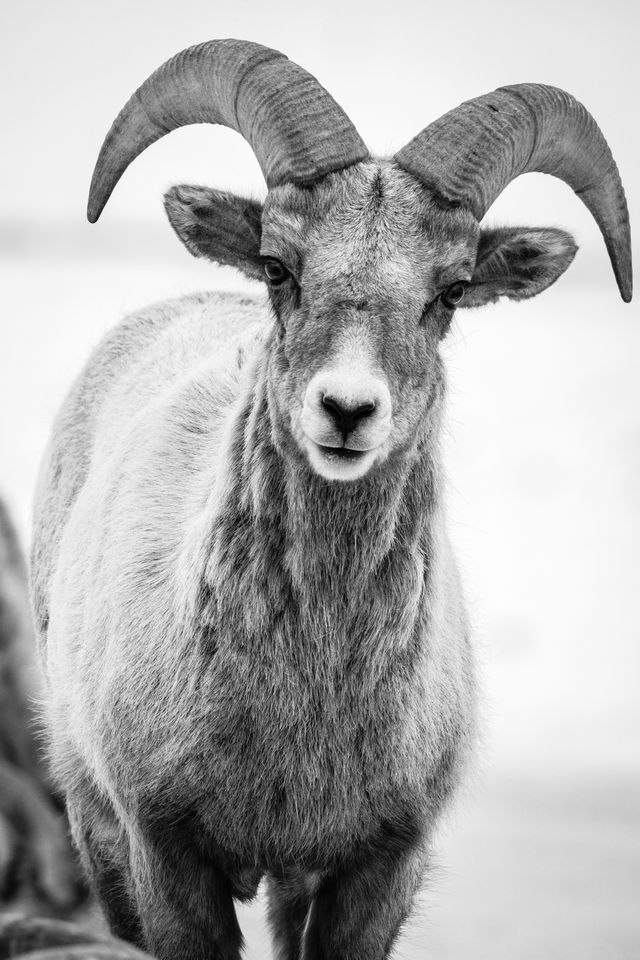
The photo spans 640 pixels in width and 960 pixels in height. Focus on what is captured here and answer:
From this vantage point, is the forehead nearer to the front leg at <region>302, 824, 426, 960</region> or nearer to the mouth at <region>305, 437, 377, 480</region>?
the mouth at <region>305, 437, 377, 480</region>

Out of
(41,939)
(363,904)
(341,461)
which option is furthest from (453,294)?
(41,939)

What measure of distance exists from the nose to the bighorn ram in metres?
0.01

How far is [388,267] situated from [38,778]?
5557mm

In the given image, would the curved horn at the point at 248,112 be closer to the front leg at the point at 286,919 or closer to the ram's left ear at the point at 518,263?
the ram's left ear at the point at 518,263

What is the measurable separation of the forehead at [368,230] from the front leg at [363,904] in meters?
2.17

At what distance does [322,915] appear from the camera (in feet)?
18.2

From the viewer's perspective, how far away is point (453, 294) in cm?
521

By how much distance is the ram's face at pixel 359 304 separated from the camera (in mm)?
4605

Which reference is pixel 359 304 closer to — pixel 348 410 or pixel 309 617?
pixel 348 410

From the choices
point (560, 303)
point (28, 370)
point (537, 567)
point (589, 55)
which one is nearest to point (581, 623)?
point (537, 567)

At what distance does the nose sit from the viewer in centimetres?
450

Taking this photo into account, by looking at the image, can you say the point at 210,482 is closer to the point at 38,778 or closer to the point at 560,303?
→ the point at 38,778

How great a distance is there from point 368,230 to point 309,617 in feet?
4.61

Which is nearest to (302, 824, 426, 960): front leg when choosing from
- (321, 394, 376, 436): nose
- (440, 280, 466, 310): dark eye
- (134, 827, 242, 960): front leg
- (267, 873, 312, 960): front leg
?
(134, 827, 242, 960): front leg
